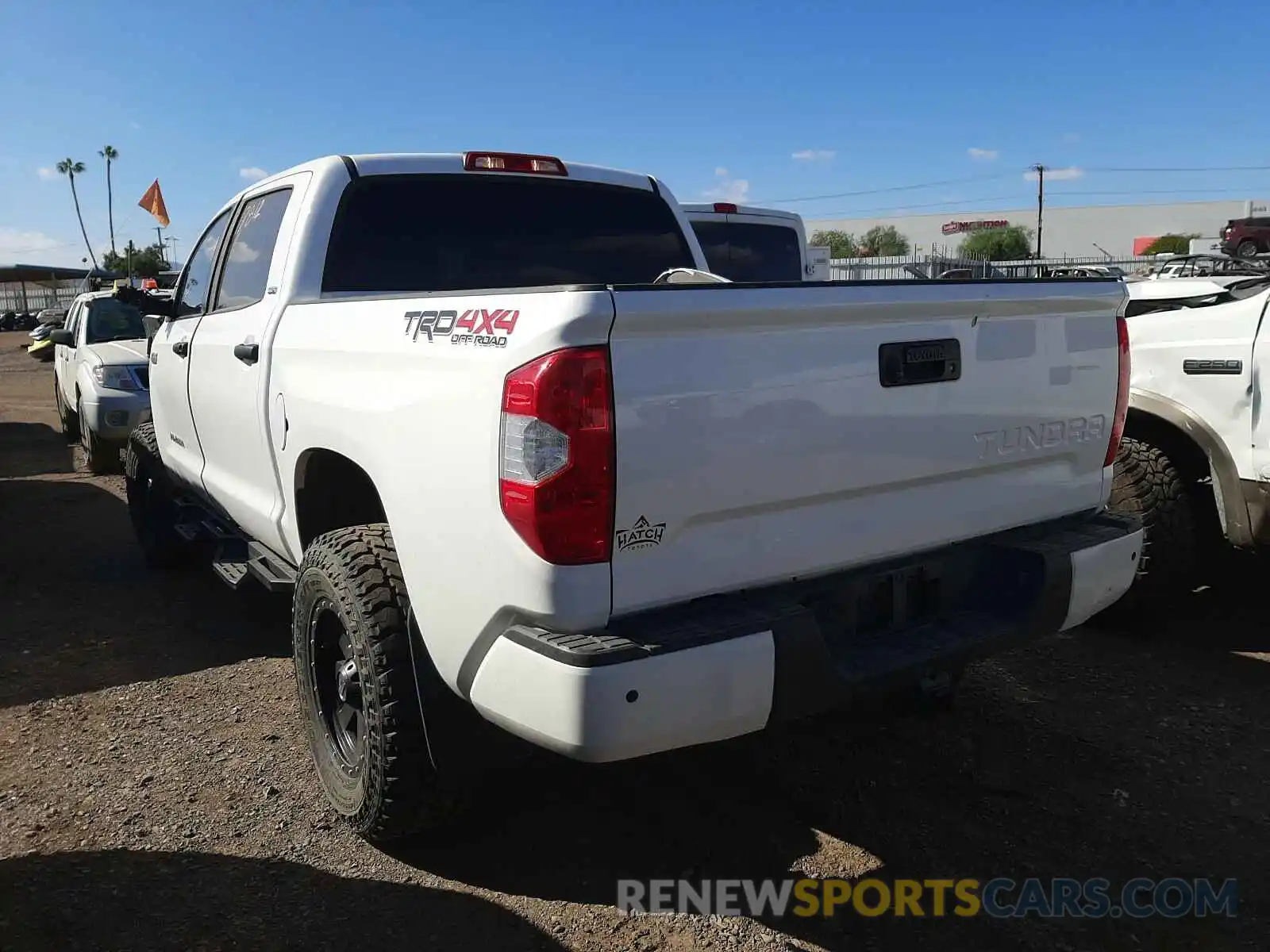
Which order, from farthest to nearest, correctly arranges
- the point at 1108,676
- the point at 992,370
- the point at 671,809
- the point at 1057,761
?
the point at 1108,676 < the point at 1057,761 < the point at 671,809 < the point at 992,370

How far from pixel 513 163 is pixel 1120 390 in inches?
95.6

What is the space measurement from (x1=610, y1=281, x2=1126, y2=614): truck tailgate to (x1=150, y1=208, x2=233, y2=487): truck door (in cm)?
314

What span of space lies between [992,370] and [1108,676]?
86.1 inches

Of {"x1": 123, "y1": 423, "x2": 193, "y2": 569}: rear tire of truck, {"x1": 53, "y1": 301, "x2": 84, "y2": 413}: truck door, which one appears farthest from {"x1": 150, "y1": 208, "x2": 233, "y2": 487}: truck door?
{"x1": 53, "y1": 301, "x2": 84, "y2": 413}: truck door

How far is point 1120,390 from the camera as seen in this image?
10.5 feet

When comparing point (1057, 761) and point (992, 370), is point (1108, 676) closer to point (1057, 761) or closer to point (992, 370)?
point (1057, 761)

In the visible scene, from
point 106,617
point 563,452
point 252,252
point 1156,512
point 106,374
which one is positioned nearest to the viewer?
point 563,452

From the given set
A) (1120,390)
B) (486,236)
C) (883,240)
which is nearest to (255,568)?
(486,236)

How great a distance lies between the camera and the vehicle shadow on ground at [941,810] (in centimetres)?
287

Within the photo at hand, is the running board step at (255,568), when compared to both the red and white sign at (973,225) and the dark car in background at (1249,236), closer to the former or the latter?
the dark car in background at (1249,236)

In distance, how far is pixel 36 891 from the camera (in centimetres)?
286

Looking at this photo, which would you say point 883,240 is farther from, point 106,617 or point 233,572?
point 233,572

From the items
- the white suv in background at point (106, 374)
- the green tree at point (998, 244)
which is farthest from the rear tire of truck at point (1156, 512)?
the green tree at point (998, 244)

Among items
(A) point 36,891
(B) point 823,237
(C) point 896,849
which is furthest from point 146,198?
(B) point 823,237
